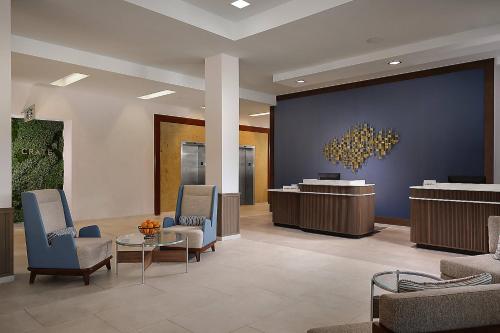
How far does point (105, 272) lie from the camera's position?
4887mm

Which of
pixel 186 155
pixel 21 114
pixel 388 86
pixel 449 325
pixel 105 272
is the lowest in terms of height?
pixel 105 272

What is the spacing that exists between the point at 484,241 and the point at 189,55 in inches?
232

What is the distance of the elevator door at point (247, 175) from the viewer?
1394cm

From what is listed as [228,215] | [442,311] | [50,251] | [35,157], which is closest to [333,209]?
[228,215]

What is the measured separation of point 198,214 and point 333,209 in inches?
112

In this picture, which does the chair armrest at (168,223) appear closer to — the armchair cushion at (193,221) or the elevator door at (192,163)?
the armchair cushion at (193,221)

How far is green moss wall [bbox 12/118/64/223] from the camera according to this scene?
8.66 meters

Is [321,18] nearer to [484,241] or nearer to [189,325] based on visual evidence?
[484,241]

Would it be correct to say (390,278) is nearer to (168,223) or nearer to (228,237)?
(168,223)

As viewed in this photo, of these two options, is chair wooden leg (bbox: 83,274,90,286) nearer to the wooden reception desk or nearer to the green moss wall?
the wooden reception desk

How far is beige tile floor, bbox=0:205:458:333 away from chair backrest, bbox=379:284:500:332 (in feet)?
5.60

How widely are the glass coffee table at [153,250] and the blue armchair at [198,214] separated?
0.19 meters

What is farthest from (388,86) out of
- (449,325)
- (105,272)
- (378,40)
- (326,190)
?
(449,325)

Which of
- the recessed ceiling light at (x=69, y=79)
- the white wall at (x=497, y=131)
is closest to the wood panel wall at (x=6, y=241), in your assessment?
the recessed ceiling light at (x=69, y=79)
